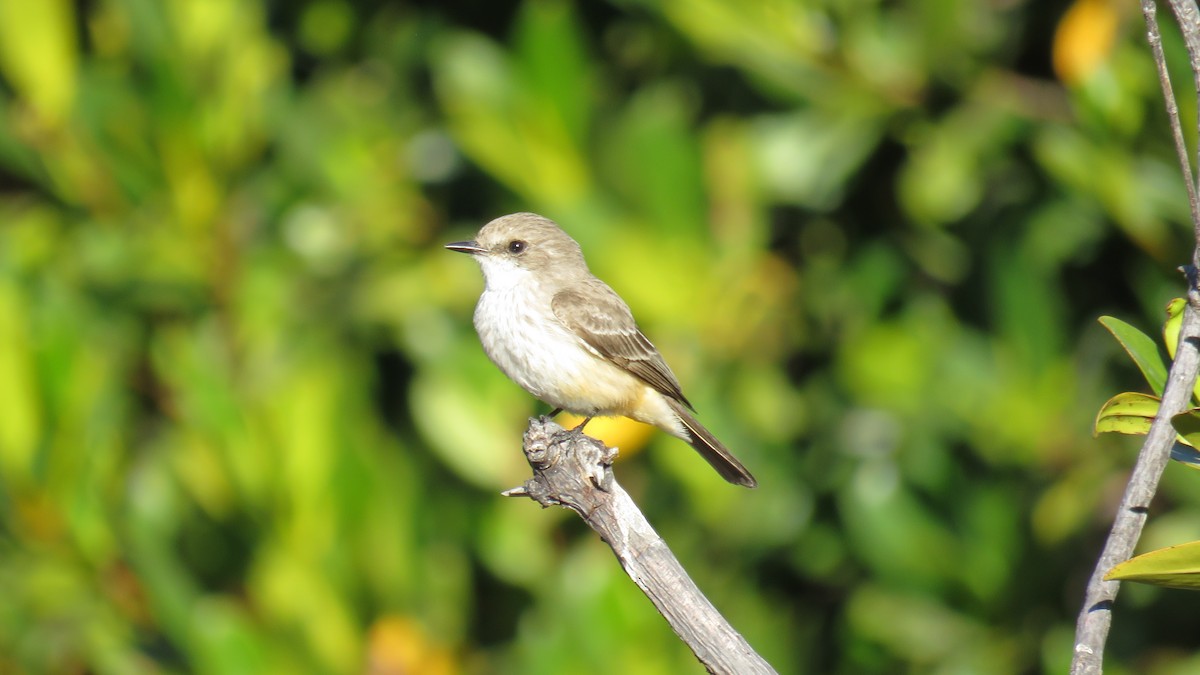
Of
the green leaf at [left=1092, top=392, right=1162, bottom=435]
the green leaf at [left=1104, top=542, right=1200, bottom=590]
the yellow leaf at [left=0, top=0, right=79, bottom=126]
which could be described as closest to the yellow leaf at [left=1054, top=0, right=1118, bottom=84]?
the green leaf at [left=1092, top=392, right=1162, bottom=435]

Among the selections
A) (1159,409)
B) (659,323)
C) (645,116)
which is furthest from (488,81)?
(1159,409)

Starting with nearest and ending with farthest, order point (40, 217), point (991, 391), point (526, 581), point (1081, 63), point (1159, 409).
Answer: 1. point (1159, 409)
2. point (1081, 63)
3. point (991, 391)
4. point (526, 581)
5. point (40, 217)

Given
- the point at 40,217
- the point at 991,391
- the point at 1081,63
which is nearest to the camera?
the point at 1081,63

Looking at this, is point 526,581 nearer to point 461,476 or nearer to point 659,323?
point 461,476

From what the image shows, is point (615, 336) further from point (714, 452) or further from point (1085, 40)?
point (1085, 40)

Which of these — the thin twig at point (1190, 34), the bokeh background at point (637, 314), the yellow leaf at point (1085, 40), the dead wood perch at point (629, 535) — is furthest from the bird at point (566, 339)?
the thin twig at point (1190, 34)

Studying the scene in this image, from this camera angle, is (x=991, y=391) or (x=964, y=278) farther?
(x=964, y=278)

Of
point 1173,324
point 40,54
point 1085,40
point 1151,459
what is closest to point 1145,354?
point 1173,324
